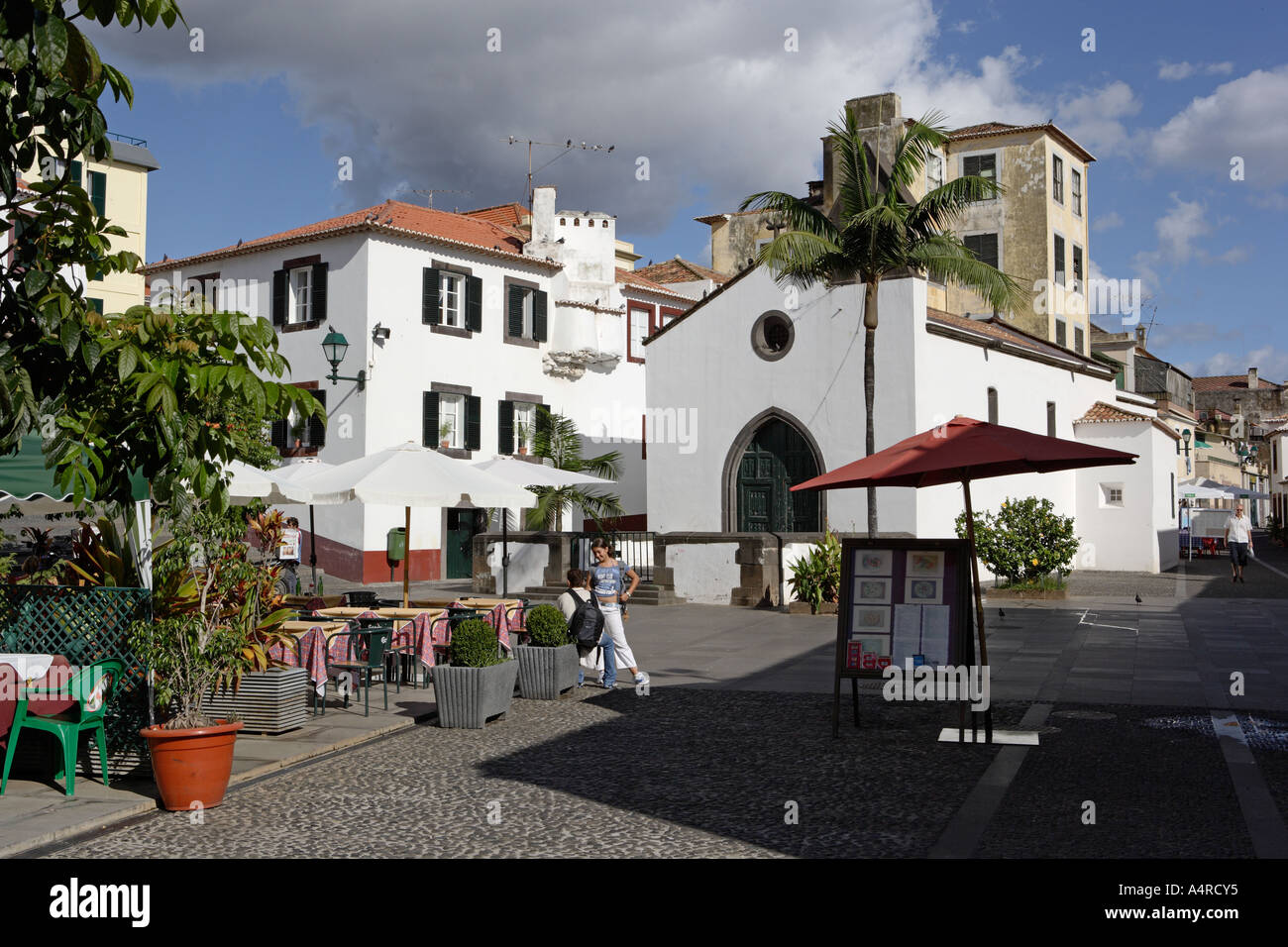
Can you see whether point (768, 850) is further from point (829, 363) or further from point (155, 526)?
point (829, 363)

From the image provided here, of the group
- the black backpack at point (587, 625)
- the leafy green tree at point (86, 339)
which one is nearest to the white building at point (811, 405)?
the black backpack at point (587, 625)

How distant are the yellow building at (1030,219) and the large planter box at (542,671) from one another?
32.0 meters

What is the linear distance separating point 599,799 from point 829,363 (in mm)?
20940

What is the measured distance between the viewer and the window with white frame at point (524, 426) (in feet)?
118

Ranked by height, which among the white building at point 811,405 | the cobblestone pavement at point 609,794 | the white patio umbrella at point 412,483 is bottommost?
the cobblestone pavement at point 609,794

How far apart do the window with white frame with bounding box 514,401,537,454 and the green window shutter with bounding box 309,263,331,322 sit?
6.37 meters

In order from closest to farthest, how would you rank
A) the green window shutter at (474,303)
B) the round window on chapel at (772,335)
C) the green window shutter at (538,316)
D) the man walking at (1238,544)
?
the man walking at (1238,544), the round window on chapel at (772,335), the green window shutter at (474,303), the green window shutter at (538,316)

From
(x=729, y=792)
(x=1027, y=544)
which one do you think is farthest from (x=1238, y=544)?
(x=729, y=792)

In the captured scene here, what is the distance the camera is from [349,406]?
3216 cm

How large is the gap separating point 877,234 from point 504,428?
15923 mm

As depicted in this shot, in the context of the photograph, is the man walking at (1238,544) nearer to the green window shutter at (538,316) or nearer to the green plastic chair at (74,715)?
the green window shutter at (538,316)

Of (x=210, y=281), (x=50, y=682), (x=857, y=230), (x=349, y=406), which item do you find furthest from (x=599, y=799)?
(x=210, y=281)

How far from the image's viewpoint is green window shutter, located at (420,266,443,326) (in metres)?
33.4
